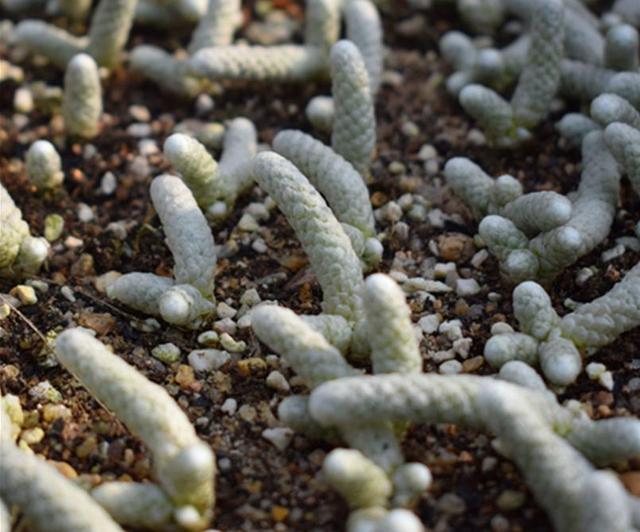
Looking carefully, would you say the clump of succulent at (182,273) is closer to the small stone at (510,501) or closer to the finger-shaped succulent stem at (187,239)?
the finger-shaped succulent stem at (187,239)

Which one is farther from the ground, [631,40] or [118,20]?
[631,40]

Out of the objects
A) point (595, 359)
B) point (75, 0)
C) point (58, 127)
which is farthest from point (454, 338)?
point (75, 0)

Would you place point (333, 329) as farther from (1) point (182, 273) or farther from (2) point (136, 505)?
(2) point (136, 505)

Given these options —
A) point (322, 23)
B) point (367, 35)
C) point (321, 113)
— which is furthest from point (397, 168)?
point (322, 23)

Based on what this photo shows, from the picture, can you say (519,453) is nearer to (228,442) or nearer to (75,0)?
(228,442)

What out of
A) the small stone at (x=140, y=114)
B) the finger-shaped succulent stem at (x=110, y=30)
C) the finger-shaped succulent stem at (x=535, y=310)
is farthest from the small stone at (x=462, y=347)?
the finger-shaped succulent stem at (x=110, y=30)

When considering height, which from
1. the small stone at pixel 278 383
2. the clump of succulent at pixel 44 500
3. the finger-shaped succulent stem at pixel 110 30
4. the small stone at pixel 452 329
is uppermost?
the finger-shaped succulent stem at pixel 110 30
